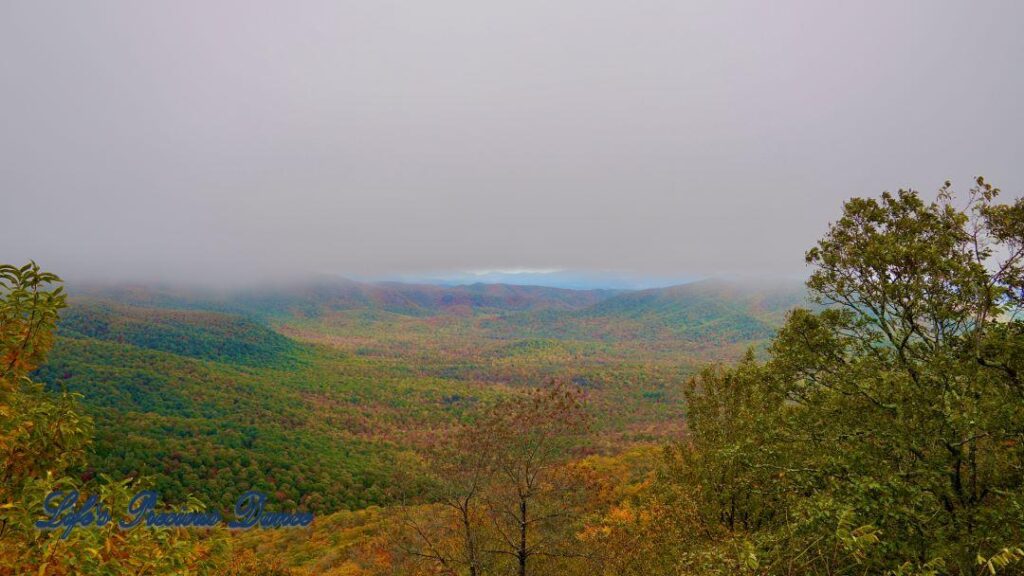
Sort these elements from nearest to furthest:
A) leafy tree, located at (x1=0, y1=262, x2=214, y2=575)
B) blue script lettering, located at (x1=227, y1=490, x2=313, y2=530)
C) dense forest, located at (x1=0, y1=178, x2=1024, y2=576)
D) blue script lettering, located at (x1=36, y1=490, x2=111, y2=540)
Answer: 1. leafy tree, located at (x1=0, y1=262, x2=214, y2=575)
2. blue script lettering, located at (x1=36, y1=490, x2=111, y2=540)
3. dense forest, located at (x1=0, y1=178, x2=1024, y2=576)
4. blue script lettering, located at (x1=227, y1=490, x2=313, y2=530)

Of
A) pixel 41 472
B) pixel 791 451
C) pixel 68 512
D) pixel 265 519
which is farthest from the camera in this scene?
pixel 265 519

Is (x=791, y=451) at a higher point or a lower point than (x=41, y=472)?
lower

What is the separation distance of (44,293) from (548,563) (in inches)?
787

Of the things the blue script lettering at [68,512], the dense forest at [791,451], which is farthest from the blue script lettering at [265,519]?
the blue script lettering at [68,512]

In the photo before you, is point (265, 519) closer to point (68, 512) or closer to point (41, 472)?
point (41, 472)

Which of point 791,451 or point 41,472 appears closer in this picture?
point 41,472

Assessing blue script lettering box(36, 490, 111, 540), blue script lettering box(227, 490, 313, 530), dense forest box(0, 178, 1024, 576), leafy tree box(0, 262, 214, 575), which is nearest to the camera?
leafy tree box(0, 262, 214, 575)

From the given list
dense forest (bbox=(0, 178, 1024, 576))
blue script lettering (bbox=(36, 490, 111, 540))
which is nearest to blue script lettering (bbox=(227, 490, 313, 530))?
dense forest (bbox=(0, 178, 1024, 576))

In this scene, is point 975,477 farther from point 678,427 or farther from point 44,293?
point 678,427

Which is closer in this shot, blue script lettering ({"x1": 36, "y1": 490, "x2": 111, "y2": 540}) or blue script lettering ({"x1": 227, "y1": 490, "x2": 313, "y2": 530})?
blue script lettering ({"x1": 36, "y1": 490, "x2": 111, "y2": 540})

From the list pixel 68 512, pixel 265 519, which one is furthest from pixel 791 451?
pixel 265 519

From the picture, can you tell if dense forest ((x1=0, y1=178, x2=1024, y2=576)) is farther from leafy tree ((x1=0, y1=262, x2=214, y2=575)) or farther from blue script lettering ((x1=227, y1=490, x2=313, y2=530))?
blue script lettering ((x1=227, y1=490, x2=313, y2=530))

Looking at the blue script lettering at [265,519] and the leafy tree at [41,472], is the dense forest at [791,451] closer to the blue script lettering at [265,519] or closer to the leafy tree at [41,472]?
the leafy tree at [41,472]

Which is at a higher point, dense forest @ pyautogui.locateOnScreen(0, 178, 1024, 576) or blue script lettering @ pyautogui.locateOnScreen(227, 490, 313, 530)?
dense forest @ pyautogui.locateOnScreen(0, 178, 1024, 576)
